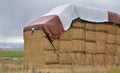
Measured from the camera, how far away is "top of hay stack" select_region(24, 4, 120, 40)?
16000 mm

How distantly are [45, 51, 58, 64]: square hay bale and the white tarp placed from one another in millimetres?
1470

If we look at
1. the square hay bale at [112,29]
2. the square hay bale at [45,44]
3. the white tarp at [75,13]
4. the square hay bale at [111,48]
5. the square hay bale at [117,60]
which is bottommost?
the square hay bale at [117,60]

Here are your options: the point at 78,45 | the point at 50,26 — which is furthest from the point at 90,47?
the point at 50,26

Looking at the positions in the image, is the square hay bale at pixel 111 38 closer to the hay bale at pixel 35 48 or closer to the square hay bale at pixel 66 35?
the square hay bale at pixel 66 35

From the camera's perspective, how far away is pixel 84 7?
1766 centimetres

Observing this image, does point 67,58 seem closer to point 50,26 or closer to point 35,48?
point 35,48

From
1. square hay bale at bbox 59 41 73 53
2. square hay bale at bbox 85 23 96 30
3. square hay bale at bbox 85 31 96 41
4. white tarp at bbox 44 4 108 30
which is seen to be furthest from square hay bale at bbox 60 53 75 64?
square hay bale at bbox 85 23 96 30

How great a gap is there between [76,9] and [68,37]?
164cm

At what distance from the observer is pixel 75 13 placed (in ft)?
56.6

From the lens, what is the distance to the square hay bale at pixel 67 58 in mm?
16500

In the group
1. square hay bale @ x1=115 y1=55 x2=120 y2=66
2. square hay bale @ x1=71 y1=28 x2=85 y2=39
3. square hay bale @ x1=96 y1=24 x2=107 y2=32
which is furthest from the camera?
square hay bale @ x1=115 y1=55 x2=120 y2=66

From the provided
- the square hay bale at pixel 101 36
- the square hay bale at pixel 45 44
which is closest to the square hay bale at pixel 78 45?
the square hay bale at pixel 101 36

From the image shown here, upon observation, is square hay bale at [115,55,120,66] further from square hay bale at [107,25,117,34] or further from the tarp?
the tarp

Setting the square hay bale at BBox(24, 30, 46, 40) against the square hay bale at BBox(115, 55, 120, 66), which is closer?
the square hay bale at BBox(24, 30, 46, 40)
